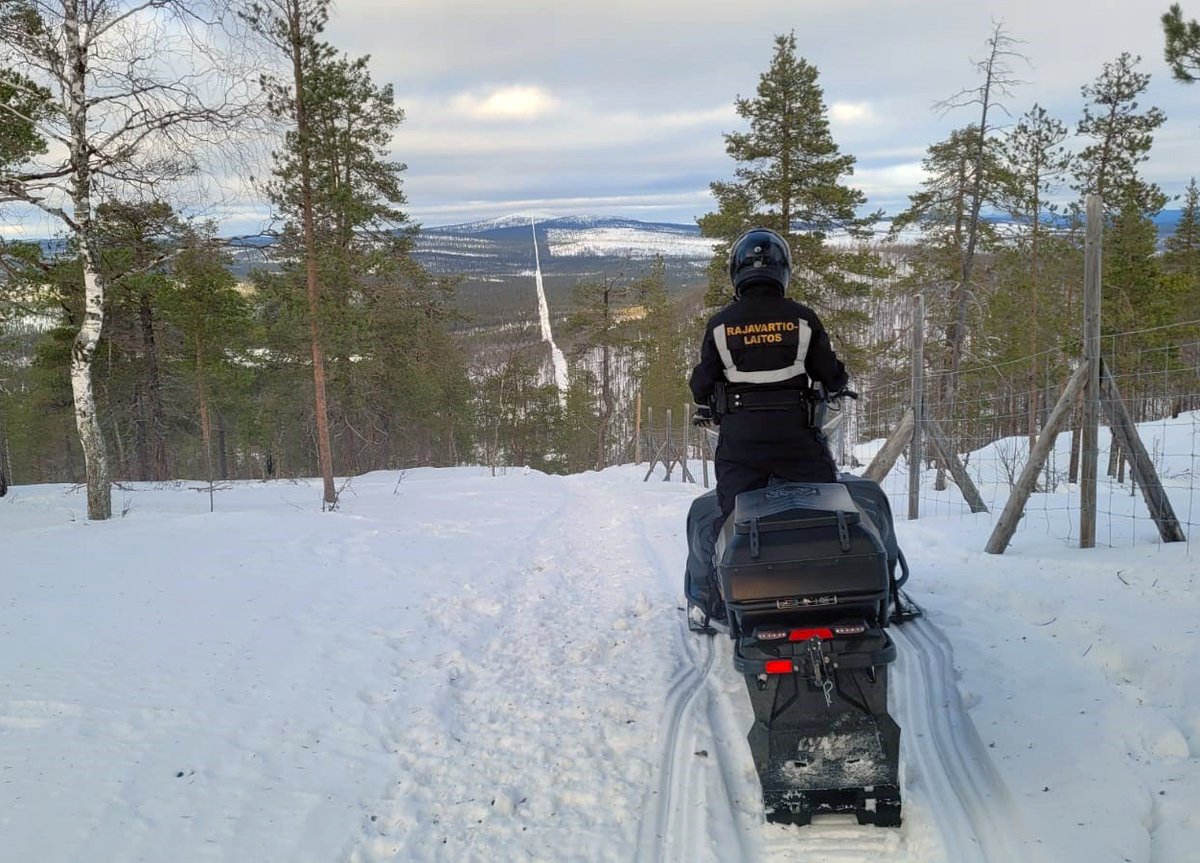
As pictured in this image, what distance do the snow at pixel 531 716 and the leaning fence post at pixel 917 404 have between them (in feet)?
5.08

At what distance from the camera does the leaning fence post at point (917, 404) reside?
26.0ft

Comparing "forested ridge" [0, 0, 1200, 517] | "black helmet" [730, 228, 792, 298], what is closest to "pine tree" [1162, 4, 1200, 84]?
"forested ridge" [0, 0, 1200, 517]

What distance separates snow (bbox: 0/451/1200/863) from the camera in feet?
8.79

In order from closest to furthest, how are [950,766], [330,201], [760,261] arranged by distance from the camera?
[950,766], [760,261], [330,201]

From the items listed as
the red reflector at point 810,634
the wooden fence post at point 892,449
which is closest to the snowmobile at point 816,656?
the red reflector at point 810,634

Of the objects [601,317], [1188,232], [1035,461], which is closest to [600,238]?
[601,317]

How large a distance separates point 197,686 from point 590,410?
50332 millimetres

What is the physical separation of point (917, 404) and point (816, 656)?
6128 millimetres

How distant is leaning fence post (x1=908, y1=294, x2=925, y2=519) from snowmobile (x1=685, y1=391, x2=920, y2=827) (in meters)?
5.82

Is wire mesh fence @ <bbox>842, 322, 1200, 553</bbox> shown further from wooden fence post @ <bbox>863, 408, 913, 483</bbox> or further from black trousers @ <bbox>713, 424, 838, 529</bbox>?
black trousers @ <bbox>713, 424, 838, 529</bbox>

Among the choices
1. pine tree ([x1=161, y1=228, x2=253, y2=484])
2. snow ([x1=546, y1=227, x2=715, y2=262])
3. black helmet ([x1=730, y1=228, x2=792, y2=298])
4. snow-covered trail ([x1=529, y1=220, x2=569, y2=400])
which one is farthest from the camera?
snow ([x1=546, y1=227, x2=715, y2=262])

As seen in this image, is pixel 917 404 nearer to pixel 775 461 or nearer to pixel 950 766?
pixel 775 461

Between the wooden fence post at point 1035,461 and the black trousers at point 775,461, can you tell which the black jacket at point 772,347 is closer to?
the black trousers at point 775,461

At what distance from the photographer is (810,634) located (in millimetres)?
2631
